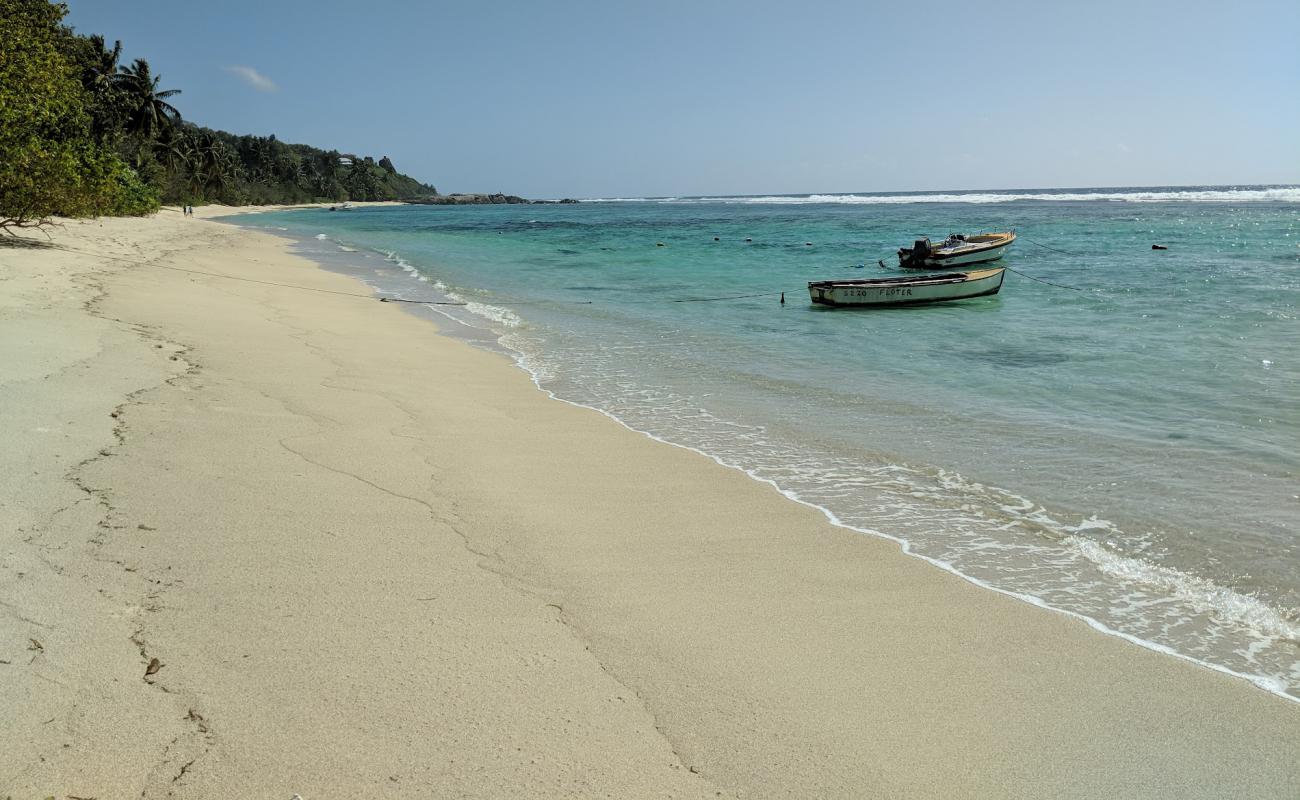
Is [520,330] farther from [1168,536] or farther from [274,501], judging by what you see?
[1168,536]

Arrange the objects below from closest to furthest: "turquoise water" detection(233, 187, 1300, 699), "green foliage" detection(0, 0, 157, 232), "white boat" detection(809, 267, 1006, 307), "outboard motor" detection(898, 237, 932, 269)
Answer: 1. "turquoise water" detection(233, 187, 1300, 699)
2. "green foliage" detection(0, 0, 157, 232)
3. "white boat" detection(809, 267, 1006, 307)
4. "outboard motor" detection(898, 237, 932, 269)

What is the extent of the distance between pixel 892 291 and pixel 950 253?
10.1 metres

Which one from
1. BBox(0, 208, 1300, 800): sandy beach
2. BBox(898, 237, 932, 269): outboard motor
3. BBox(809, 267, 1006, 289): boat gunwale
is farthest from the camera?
BBox(898, 237, 932, 269): outboard motor

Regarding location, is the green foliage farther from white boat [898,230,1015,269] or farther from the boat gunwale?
white boat [898,230,1015,269]

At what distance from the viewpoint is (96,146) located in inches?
1207

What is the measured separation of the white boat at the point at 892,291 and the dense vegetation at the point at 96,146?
709 inches

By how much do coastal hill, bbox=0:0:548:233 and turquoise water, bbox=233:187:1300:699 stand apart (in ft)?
26.2

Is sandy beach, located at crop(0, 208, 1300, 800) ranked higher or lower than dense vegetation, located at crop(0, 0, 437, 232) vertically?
lower

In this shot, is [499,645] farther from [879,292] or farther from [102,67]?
[102,67]

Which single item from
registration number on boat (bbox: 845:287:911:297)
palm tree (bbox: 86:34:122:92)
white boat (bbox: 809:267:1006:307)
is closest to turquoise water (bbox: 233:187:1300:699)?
white boat (bbox: 809:267:1006:307)

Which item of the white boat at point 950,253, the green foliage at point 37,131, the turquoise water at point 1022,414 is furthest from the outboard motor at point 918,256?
the green foliage at point 37,131

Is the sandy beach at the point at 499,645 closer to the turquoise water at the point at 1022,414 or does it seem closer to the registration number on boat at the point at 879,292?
the turquoise water at the point at 1022,414

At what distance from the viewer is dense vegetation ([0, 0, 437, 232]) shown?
16641 mm

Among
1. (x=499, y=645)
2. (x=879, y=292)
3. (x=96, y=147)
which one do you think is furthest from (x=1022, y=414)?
(x=96, y=147)
